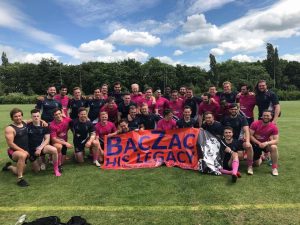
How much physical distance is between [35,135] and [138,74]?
8688 centimetres

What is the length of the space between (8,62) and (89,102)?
4703 inches

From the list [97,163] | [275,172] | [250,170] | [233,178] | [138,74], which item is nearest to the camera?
[233,178]

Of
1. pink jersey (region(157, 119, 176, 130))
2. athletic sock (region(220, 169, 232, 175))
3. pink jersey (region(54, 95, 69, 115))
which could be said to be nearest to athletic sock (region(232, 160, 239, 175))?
athletic sock (region(220, 169, 232, 175))

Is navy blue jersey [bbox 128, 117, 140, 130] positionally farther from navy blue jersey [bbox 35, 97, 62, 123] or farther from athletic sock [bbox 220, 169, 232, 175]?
athletic sock [bbox 220, 169, 232, 175]

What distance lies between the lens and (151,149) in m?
7.92

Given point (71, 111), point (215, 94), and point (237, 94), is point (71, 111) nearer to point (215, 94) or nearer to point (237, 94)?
point (215, 94)

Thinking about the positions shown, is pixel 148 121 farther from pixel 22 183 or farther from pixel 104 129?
pixel 22 183

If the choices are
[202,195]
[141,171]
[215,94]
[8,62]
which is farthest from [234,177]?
[8,62]

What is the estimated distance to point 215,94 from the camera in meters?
8.95

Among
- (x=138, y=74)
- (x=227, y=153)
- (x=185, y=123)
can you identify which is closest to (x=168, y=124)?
(x=185, y=123)

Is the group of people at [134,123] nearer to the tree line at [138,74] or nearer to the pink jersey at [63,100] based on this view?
the pink jersey at [63,100]

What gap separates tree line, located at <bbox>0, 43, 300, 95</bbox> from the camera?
8806 centimetres

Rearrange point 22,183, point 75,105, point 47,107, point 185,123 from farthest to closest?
point 75,105 < point 47,107 < point 185,123 < point 22,183

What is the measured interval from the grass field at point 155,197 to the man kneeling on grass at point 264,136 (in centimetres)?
45
